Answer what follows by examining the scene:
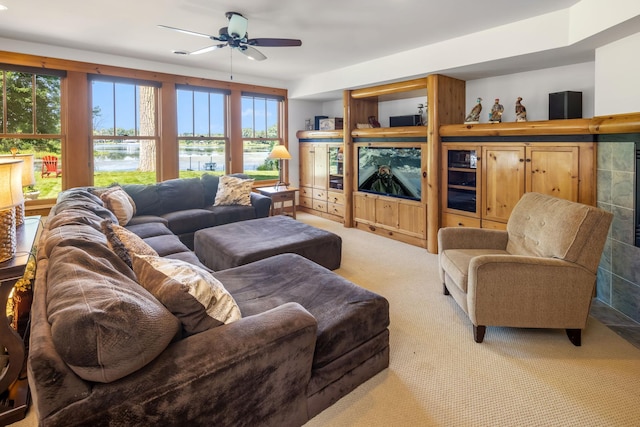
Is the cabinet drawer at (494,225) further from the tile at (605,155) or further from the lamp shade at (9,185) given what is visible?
the lamp shade at (9,185)

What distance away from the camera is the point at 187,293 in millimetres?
1442

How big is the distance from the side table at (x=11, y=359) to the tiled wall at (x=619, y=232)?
4010 mm

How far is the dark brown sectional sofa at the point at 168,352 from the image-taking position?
1.11 metres

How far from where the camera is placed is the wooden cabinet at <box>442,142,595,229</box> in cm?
335

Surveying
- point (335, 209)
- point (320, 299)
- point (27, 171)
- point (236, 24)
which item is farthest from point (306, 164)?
point (320, 299)

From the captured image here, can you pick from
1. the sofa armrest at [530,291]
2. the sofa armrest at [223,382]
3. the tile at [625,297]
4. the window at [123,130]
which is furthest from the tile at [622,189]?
the window at [123,130]

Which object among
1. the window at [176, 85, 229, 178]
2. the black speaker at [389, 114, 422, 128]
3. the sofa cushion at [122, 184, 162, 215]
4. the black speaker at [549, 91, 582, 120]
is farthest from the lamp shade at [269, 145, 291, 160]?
the black speaker at [549, 91, 582, 120]

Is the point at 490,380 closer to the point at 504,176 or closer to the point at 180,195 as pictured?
the point at 504,176

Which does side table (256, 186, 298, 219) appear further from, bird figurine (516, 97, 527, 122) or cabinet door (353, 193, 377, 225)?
bird figurine (516, 97, 527, 122)

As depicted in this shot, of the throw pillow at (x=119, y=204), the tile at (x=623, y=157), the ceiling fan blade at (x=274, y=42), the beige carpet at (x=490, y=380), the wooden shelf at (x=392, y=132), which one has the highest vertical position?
the ceiling fan blade at (x=274, y=42)

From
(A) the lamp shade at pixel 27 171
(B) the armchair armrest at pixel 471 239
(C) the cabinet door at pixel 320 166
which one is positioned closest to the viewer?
(A) the lamp shade at pixel 27 171

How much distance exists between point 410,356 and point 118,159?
483 centimetres

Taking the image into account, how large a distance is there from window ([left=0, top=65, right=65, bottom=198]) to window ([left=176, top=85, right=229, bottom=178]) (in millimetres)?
1589

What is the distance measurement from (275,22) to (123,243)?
2.71 m
